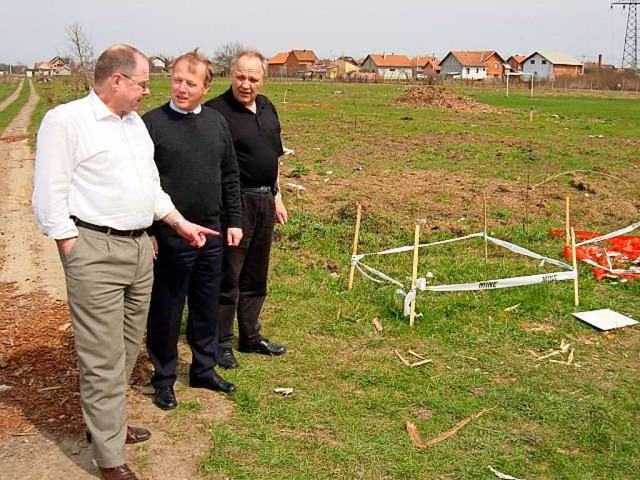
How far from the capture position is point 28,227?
358 inches

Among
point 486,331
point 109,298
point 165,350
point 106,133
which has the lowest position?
point 486,331

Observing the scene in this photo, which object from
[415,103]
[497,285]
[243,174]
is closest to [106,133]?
[243,174]

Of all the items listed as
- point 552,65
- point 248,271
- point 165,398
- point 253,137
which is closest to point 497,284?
point 248,271

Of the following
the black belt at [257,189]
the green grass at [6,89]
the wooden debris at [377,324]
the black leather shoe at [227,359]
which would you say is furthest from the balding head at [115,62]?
the green grass at [6,89]

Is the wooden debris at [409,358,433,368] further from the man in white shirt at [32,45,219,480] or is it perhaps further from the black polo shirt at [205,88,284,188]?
the man in white shirt at [32,45,219,480]

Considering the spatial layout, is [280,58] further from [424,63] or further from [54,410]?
[54,410]

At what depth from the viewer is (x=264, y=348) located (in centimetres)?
520

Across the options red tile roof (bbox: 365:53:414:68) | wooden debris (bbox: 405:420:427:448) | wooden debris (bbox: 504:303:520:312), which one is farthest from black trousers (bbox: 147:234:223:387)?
red tile roof (bbox: 365:53:414:68)

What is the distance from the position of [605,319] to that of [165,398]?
13.4 ft

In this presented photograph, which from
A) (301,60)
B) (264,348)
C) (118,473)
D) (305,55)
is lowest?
(264,348)

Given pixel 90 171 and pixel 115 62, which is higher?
pixel 115 62

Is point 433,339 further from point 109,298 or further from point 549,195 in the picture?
point 549,195

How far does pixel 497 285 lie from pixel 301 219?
3688 millimetres

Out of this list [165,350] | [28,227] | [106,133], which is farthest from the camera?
[28,227]
